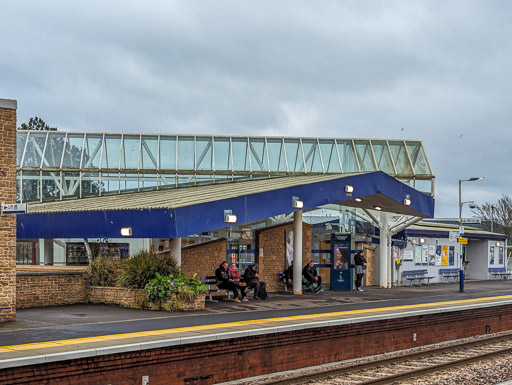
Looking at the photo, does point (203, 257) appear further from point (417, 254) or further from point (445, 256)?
point (445, 256)

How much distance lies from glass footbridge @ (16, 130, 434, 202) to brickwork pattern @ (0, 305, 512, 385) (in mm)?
17352

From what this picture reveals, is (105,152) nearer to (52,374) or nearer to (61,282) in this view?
(61,282)

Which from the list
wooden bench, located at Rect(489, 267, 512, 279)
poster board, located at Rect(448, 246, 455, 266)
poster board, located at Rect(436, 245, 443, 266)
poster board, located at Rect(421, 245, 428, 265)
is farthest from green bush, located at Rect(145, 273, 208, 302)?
wooden bench, located at Rect(489, 267, 512, 279)

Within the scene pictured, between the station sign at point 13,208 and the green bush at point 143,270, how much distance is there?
4.79m

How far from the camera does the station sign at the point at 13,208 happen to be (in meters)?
15.1

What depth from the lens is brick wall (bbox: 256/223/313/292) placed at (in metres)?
25.6

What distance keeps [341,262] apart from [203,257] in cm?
655

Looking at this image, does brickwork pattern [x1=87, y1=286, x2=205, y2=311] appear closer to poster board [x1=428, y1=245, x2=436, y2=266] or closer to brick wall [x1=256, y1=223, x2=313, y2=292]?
brick wall [x1=256, y1=223, x2=313, y2=292]

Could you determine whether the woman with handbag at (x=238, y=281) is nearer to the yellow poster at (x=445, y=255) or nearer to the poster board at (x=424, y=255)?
the poster board at (x=424, y=255)

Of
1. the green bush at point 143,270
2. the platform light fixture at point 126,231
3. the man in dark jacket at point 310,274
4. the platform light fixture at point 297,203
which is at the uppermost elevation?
the platform light fixture at point 297,203

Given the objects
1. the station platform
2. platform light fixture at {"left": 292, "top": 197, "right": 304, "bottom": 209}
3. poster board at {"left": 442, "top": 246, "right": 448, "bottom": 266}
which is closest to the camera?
the station platform

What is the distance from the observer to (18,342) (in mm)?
12125

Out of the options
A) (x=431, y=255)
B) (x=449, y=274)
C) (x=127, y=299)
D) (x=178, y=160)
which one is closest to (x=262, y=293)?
(x=127, y=299)

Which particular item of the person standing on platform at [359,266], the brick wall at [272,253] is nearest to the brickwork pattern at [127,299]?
the brick wall at [272,253]
